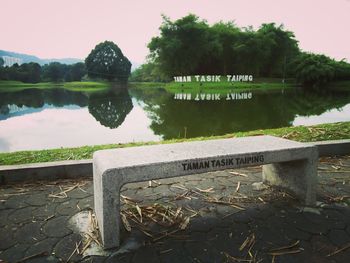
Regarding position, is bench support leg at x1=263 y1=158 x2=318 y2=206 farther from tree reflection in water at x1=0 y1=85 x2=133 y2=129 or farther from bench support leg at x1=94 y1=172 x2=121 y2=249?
tree reflection in water at x1=0 y1=85 x2=133 y2=129

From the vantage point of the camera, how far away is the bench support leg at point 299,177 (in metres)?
3.65

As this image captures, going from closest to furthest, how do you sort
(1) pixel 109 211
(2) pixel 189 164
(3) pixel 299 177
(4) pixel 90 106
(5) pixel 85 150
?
1. (1) pixel 109 211
2. (2) pixel 189 164
3. (3) pixel 299 177
4. (5) pixel 85 150
5. (4) pixel 90 106

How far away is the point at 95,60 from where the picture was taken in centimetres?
7731

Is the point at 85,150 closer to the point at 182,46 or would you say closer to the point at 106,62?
the point at 182,46

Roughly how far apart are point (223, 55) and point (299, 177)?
60.8 m

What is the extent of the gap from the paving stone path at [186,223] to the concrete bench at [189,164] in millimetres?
252

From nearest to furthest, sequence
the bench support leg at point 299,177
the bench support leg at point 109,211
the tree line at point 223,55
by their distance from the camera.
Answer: the bench support leg at point 109,211 → the bench support leg at point 299,177 → the tree line at point 223,55

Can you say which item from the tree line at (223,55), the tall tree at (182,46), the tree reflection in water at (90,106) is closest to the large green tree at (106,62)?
the tree line at (223,55)

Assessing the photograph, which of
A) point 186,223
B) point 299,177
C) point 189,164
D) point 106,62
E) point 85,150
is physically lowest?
point 186,223

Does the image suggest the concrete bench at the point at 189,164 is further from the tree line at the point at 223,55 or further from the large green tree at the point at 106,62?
the large green tree at the point at 106,62

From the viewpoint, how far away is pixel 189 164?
118 inches

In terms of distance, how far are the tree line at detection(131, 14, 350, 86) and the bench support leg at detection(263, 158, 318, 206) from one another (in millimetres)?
55461

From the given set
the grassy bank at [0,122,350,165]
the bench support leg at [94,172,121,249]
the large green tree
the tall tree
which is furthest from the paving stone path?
the large green tree

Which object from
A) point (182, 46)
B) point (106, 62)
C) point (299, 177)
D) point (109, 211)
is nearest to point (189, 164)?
point (109, 211)
